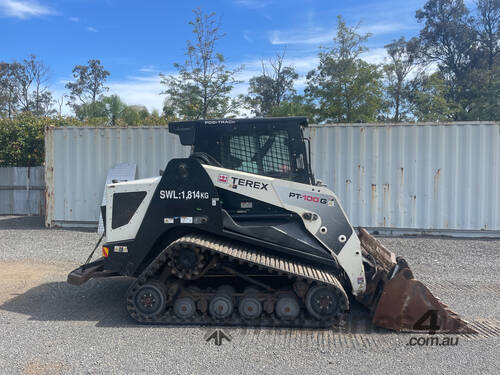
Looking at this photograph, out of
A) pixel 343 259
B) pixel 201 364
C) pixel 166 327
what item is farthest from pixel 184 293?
pixel 343 259

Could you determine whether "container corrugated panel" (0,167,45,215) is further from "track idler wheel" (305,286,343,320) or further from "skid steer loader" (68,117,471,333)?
"track idler wheel" (305,286,343,320)

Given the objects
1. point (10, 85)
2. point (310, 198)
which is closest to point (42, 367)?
point (310, 198)

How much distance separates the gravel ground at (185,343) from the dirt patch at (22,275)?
0.05 m

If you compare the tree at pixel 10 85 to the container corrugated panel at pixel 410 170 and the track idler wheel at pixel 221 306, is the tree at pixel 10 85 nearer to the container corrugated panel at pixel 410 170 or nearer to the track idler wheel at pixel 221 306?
the container corrugated panel at pixel 410 170

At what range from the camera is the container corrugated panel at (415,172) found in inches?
402

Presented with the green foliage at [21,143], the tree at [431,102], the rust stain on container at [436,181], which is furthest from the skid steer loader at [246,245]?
the tree at [431,102]

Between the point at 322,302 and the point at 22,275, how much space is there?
5.34 metres

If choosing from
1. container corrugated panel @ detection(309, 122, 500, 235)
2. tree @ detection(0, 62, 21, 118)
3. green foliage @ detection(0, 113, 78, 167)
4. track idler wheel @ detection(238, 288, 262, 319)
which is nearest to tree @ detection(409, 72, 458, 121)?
container corrugated panel @ detection(309, 122, 500, 235)

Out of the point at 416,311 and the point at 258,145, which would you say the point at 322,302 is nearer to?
the point at 416,311

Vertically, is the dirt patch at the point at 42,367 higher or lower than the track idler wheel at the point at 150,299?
lower

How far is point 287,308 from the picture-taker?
4.80m

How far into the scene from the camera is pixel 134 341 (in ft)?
14.5

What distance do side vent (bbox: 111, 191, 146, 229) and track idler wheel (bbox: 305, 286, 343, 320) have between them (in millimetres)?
2369

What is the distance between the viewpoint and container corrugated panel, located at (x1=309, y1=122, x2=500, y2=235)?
1020cm
